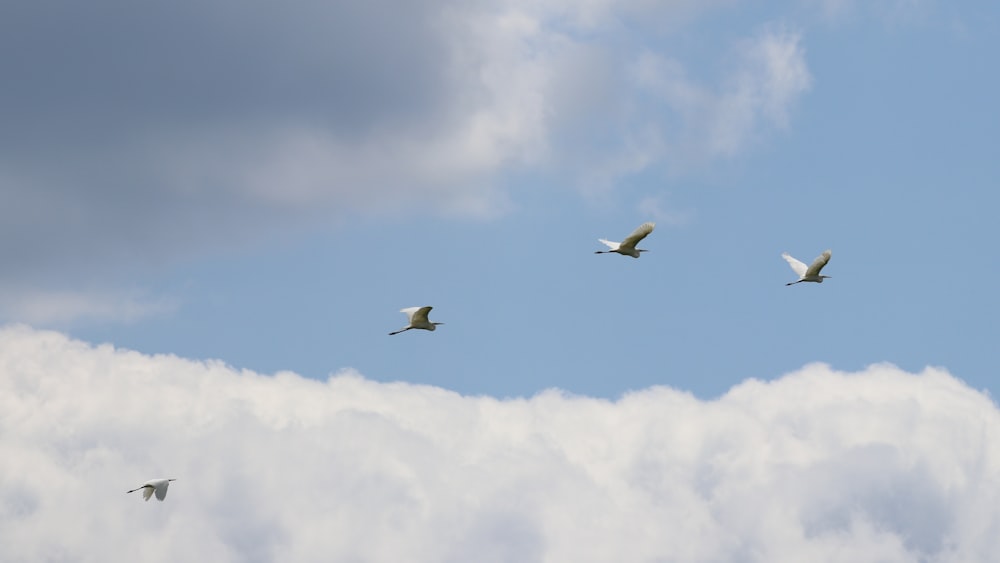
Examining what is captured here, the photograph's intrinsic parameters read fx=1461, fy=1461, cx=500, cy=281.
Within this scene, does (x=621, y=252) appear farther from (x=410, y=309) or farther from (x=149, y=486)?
(x=149, y=486)

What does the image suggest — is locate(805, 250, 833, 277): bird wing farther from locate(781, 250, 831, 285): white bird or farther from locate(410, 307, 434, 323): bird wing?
locate(410, 307, 434, 323): bird wing

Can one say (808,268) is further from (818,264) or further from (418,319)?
(418,319)

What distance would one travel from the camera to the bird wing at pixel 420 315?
145 meters

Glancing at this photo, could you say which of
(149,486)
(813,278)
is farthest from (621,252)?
(149,486)

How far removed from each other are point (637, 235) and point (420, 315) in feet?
77.5

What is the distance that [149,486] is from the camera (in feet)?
490

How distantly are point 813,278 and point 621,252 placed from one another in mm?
22401

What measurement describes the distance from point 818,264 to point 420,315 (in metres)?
42.9

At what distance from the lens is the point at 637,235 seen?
5881 inches

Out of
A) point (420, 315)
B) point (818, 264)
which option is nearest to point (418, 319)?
→ point (420, 315)

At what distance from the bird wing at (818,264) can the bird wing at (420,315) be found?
4186cm

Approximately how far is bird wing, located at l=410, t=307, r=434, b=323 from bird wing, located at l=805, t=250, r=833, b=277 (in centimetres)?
4186

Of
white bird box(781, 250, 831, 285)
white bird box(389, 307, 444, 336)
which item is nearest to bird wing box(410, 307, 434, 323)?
white bird box(389, 307, 444, 336)

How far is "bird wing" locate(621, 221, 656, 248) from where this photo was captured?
146750 millimetres
